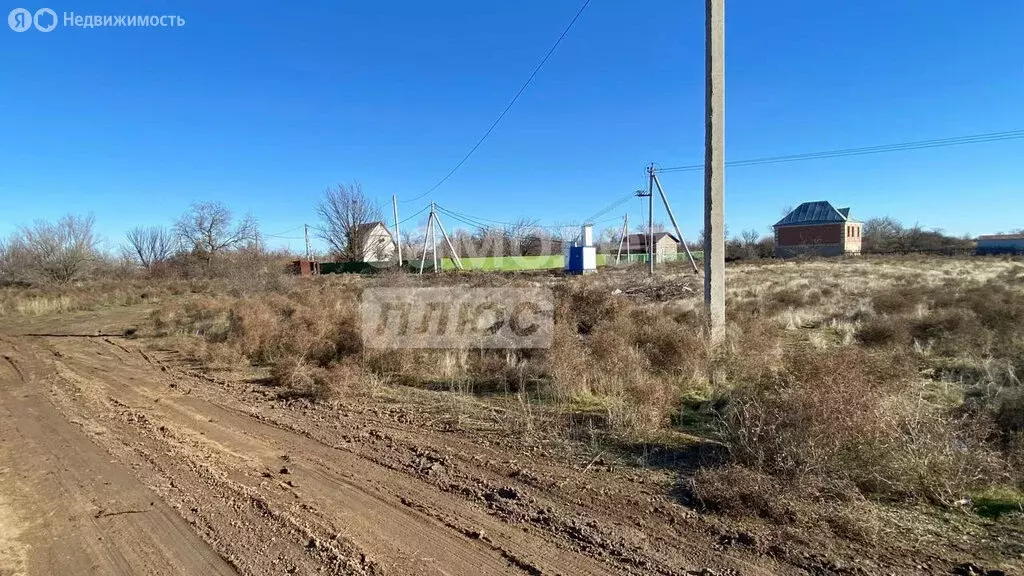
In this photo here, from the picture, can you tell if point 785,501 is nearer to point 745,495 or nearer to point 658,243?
point 745,495

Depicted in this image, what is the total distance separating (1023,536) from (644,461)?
2.59 metres

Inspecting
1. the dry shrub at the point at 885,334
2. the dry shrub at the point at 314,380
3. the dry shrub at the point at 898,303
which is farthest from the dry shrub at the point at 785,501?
the dry shrub at the point at 898,303

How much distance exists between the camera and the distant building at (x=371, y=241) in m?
55.9

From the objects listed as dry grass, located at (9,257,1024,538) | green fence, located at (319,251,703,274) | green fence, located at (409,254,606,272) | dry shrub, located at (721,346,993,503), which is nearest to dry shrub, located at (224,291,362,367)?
dry grass, located at (9,257,1024,538)

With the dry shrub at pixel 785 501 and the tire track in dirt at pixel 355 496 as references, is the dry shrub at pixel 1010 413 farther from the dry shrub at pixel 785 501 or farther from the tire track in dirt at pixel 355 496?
the tire track in dirt at pixel 355 496

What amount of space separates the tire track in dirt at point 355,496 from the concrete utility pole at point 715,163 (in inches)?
244

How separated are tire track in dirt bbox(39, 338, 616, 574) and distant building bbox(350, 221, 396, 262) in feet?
159

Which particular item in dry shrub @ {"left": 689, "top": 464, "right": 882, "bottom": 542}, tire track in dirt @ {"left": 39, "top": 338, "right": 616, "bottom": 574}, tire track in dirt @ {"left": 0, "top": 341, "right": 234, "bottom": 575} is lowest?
tire track in dirt @ {"left": 39, "top": 338, "right": 616, "bottom": 574}

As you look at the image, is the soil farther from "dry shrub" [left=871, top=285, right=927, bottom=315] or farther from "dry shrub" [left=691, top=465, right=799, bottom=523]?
"dry shrub" [left=871, top=285, right=927, bottom=315]

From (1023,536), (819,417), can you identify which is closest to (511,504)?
(819,417)

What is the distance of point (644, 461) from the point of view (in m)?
4.65

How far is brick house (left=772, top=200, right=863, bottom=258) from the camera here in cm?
7012

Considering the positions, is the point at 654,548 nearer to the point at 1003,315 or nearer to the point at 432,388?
the point at 432,388

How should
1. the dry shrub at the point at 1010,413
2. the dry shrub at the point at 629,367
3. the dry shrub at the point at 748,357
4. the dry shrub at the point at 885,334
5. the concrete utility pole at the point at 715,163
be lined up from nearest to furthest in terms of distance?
1. the dry shrub at the point at 1010,413
2. the dry shrub at the point at 629,367
3. the dry shrub at the point at 748,357
4. the concrete utility pole at the point at 715,163
5. the dry shrub at the point at 885,334
